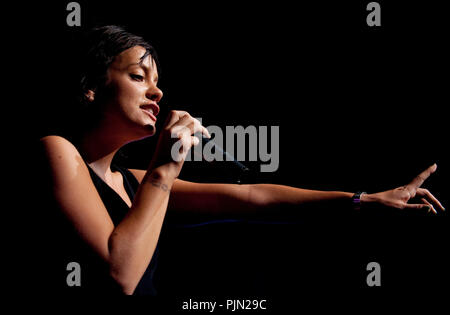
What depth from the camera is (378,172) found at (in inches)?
66.2

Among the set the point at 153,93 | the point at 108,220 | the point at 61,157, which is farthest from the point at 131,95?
the point at 108,220

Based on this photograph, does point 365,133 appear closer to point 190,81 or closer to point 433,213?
point 433,213

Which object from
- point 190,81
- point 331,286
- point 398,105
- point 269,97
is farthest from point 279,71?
point 331,286

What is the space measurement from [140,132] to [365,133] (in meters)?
1.05

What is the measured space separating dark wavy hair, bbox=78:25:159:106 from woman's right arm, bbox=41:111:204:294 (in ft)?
1.01

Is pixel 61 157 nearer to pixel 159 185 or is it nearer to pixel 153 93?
pixel 159 185

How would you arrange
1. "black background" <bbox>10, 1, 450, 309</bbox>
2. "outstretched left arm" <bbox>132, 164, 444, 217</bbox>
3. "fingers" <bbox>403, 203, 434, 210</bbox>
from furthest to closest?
"black background" <bbox>10, 1, 450, 309</bbox> → "outstretched left arm" <bbox>132, 164, 444, 217</bbox> → "fingers" <bbox>403, 203, 434, 210</bbox>

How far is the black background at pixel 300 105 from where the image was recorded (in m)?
1.58

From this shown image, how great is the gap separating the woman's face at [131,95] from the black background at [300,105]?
0.22 meters

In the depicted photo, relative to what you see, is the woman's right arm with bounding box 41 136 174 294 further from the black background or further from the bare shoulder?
the black background

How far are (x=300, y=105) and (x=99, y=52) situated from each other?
1014mm

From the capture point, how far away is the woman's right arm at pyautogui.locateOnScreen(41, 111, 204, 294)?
0.90 metres

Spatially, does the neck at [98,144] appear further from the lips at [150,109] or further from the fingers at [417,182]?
the fingers at [417,182]

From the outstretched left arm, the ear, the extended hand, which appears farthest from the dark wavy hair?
the extended hand
